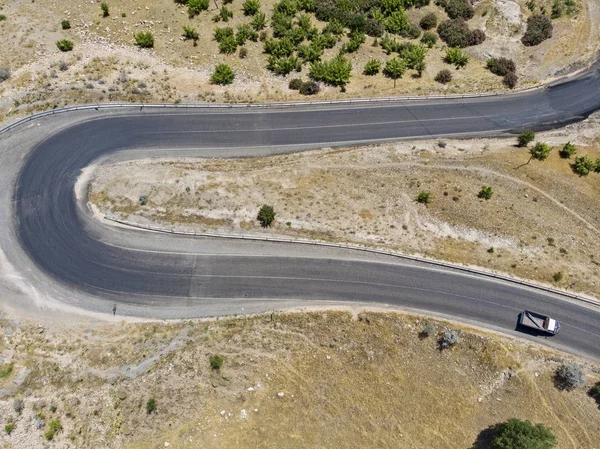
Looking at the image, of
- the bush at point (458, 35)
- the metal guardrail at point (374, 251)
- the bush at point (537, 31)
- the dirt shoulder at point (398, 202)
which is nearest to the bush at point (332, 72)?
the dirt shoulder at point (398, 202)

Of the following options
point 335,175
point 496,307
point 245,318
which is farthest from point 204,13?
point 496,307

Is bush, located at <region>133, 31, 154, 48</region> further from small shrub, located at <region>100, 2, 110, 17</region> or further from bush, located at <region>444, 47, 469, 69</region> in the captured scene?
bush, located at <region>444, 47, 469, 69</region>

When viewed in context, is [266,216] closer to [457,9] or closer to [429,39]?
[429,39]

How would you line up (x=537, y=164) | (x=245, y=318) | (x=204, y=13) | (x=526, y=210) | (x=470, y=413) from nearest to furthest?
(x=470, y=413)
(x=245, y=318)
(x=526, y=210)
(x=537, y=164)
(x=204, y=13)

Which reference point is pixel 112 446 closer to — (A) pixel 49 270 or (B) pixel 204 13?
(A) pixel 49 270

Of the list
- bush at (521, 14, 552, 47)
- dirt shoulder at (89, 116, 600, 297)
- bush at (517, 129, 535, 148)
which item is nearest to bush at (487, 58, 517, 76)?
bush at (521, 14, 552, 47)

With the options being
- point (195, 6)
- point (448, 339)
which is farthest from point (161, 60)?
point (448, 339)

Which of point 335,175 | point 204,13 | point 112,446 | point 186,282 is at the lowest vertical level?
point 112,446
